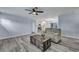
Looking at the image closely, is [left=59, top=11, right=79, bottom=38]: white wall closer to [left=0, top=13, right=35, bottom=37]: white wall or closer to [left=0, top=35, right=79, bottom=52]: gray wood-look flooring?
[left=0, top=35, right=79, bottom=52]: gray wood-look flooring

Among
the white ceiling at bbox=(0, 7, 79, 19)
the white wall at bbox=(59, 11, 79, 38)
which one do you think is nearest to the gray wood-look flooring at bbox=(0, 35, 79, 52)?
the white wall at bbox=(59, 11, 79, 38)

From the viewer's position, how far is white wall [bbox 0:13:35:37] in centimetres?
216

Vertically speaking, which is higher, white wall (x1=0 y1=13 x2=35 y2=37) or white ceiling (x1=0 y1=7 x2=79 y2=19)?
white ceiling (x1=0 y1=7 x2=79 y2=19)

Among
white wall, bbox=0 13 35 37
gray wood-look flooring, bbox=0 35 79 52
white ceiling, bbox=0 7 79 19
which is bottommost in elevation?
gray wood-look flooring, bbox=0 35 79 52

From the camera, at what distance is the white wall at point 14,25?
2.16 m

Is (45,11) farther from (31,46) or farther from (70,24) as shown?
(31,46)

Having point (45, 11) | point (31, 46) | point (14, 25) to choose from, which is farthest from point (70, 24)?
point (14, 25)

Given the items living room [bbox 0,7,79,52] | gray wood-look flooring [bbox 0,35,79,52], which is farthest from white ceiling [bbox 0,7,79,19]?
gray wood-look flooring [bbox 0,35,79,52]

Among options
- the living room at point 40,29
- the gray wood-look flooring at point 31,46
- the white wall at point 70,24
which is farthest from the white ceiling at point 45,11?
the gray wood-look flooring at point 31,46

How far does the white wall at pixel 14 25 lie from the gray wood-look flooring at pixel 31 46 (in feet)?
0.51

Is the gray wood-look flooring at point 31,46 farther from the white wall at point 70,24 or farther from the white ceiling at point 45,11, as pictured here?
the white ceiling at point 45,11

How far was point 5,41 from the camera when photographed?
2143 mm

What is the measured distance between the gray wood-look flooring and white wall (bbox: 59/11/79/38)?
13 centimetres
